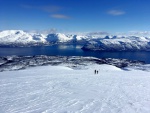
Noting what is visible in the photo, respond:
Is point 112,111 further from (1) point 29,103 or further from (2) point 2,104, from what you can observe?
(2) point 2,104

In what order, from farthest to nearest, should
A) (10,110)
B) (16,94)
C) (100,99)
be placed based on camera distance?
(16,94) → (100,99) → (10,110)

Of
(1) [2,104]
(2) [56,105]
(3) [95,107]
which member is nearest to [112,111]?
(3) [95,107]

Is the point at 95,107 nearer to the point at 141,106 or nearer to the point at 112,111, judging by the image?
the point at 112,111

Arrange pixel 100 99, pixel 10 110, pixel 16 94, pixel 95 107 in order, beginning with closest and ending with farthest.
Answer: pixel 10 110
pixel 95 107
pixel 100 99
pixel 16 94

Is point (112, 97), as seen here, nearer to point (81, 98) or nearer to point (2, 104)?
point (81, 98)

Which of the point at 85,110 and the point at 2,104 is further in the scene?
the point at 2,104

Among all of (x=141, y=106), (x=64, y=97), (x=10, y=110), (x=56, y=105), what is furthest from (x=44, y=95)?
(x=141, y=106)

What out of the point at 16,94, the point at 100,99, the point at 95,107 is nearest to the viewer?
the point at 95,107

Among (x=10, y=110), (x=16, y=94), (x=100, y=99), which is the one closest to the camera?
(x=10, y=110)

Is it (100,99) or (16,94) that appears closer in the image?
(100,99)
